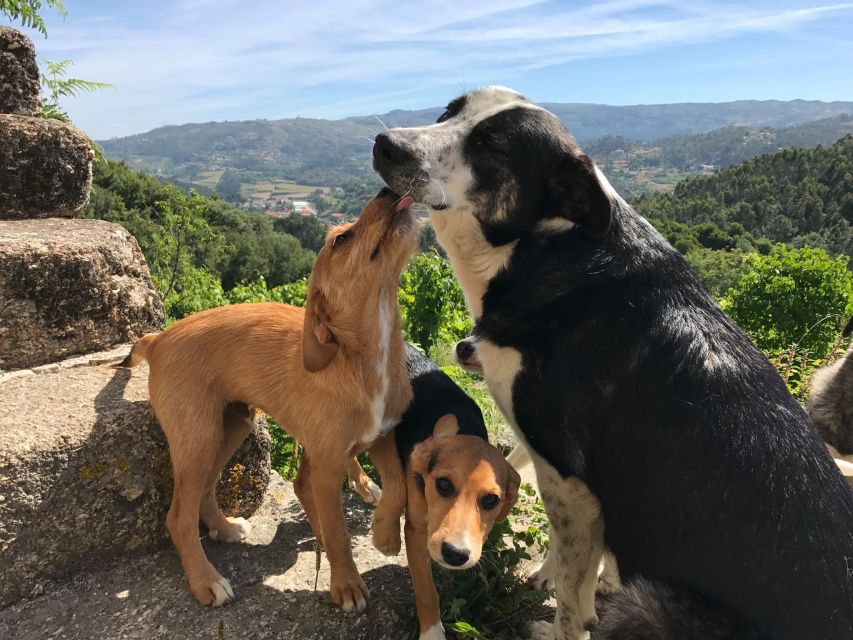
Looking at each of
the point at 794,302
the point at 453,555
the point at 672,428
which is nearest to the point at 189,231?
the point at 794,302

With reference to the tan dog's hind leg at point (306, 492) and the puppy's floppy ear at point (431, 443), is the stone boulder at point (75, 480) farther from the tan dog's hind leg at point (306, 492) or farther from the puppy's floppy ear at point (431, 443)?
the puppy's floppy ear at point (431, 443)

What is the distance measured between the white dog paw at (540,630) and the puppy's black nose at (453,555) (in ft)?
3.78

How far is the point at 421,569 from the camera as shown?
3.18 meters

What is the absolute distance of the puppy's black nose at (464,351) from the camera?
11.8ft

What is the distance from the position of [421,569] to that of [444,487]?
22.4 inches

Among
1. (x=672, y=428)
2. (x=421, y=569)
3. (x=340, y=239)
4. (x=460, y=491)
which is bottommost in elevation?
(x=421, y=569)

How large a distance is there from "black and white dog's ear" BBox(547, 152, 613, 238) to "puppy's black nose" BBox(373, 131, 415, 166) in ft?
2.30

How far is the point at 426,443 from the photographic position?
315 cm

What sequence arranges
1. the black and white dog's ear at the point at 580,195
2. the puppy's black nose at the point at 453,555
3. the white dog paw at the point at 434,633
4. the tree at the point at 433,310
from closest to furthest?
the puppy's black nose at the point at 453,555
the black and white dog's ear at the point at 580,195
the white dog paw at the point at 434,633
the tree at the point at 433,310

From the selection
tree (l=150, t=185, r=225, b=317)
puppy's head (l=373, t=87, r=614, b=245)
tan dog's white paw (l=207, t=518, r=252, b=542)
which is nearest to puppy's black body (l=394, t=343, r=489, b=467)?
puppy's head (l=373, t=87, r=614, b=245)

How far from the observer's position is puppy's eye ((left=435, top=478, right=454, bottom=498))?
9.43ft

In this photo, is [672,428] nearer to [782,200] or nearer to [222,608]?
[222,608]

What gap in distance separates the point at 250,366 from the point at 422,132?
1.60 metres

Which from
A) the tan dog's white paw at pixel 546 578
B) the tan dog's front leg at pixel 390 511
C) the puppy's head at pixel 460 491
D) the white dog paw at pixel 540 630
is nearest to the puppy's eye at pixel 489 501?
the puppy's head at pixel 460 491
